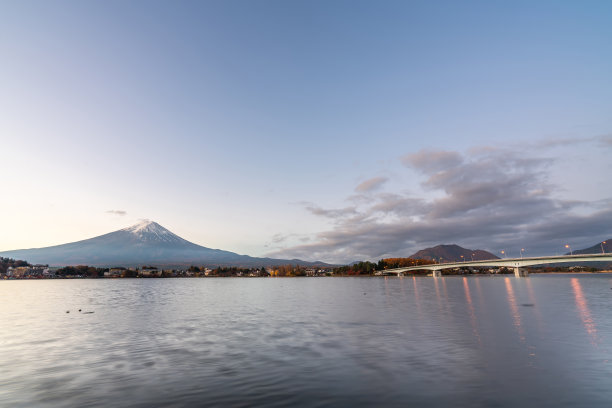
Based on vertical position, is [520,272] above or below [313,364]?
above

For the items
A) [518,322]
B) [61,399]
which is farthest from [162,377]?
[518,322]

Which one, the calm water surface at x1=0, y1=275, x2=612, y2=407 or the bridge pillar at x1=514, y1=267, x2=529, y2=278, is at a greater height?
the bridge pillar at x1=514, y1=267, x2=529, y2=278

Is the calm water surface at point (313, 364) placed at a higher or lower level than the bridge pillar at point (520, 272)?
lower

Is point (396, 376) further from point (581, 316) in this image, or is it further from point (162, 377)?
point (581, 316)

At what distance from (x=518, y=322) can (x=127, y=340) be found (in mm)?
36533

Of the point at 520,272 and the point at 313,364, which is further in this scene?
the point at 520,272

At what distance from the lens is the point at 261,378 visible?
15797 millimetres

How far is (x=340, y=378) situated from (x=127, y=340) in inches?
769

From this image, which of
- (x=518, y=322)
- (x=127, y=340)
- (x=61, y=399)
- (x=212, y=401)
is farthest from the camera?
(x=518, y=322)

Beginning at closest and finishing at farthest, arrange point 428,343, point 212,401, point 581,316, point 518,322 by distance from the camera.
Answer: point 212,401
point 428,343
point 518,322
point 581,316

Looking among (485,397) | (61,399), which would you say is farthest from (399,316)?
(61,399)

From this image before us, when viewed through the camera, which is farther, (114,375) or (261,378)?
(114,375)

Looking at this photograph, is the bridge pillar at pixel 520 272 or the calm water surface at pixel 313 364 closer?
the calm water surface at pixel 313 364

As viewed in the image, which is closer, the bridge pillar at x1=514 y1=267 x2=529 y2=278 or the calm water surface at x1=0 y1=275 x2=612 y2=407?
the calm water surface at x1=0 y1=275 x2=612 y2=407
